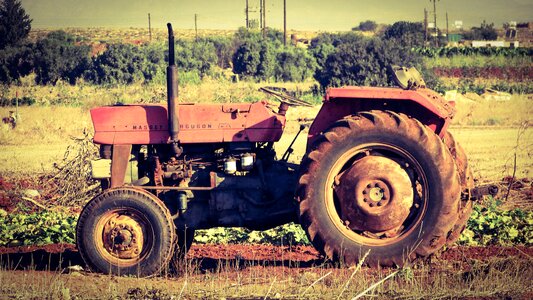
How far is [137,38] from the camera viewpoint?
94.6 metres

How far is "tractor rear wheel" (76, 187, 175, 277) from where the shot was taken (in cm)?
760

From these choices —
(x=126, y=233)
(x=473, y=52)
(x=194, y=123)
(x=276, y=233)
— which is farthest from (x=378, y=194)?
(x=473, y=52)

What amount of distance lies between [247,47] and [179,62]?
5.35m

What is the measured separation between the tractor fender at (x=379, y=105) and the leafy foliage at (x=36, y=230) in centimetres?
409

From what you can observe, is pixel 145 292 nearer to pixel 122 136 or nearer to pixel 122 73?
pixel 122 136

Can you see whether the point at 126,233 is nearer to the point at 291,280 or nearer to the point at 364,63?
the point at 291,280

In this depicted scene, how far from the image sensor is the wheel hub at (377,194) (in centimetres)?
721

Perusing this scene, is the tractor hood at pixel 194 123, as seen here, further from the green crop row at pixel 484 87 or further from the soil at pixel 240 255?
the green crop row at pixel 484 87

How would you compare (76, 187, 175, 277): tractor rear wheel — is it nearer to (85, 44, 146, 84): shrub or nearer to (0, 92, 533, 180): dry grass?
(0, 92, 533, 180): dry grass

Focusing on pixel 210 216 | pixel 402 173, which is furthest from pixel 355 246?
pixel 210 216

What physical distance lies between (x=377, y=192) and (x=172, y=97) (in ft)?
7.68

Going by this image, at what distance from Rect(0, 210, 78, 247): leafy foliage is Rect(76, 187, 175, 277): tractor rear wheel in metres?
2.20

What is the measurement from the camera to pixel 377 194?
7.27 m

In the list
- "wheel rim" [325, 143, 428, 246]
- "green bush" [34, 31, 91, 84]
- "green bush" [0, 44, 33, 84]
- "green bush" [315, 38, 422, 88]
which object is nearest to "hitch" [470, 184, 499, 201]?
"wheel rim" [325, 143, 428, 246]
